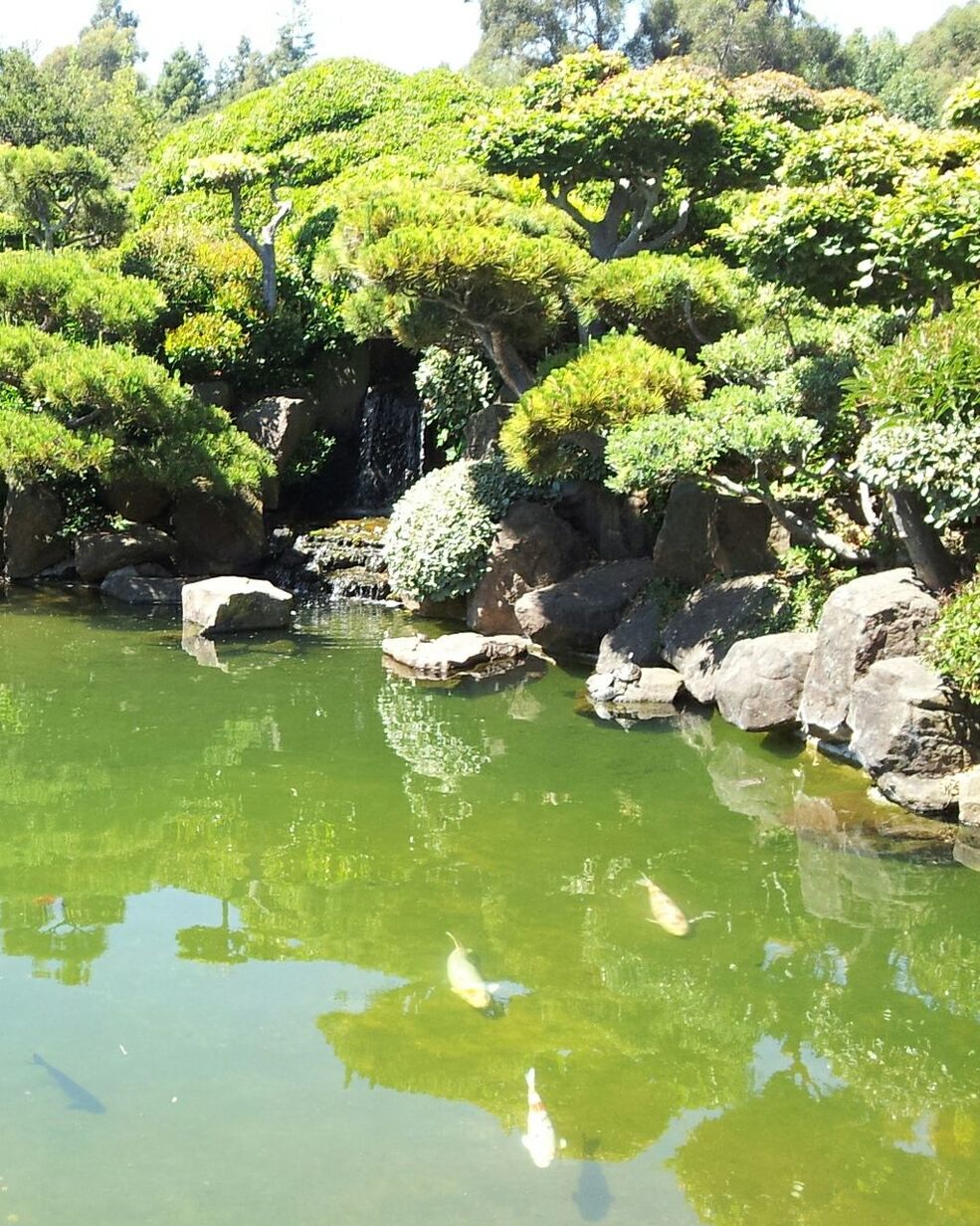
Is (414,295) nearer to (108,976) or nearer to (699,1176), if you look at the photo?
(108,976)

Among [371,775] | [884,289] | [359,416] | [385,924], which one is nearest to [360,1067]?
[385,924]

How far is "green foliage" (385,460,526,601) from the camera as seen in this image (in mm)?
12164

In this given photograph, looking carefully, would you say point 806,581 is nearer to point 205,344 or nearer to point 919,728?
point 919,728

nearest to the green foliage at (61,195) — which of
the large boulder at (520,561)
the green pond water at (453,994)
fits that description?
the large boulder at (520,561)

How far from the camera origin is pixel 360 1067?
471cm

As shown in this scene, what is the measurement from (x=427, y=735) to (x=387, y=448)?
8.23m

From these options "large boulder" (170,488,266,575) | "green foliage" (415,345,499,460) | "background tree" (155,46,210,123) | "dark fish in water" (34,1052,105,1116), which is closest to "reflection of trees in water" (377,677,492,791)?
"dark fish in water" (34,1052,105,1116)

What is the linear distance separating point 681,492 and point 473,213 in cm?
350

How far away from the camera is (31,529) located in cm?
1460

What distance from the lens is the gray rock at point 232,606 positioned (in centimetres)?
1212

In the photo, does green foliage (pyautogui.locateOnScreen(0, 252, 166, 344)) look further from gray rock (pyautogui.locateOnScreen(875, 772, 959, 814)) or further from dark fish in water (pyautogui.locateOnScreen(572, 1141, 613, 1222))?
dark fish in water (pyautogui.locateOnScreen(572, 1141, 613, 1222))

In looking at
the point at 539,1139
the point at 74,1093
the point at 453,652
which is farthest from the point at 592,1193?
the point at 453,652

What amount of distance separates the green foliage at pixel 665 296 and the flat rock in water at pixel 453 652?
334cm

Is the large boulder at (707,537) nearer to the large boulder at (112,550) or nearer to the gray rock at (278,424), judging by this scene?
the gray rock at (278,424)
